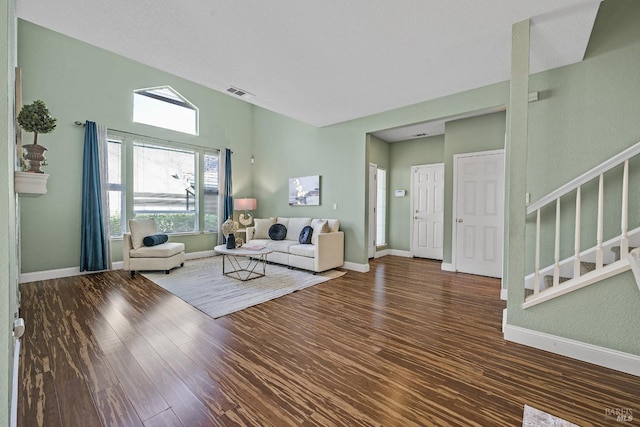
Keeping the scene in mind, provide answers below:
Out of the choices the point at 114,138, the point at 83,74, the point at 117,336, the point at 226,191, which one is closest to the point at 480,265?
the point at 117,336

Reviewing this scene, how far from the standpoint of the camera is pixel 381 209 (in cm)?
627

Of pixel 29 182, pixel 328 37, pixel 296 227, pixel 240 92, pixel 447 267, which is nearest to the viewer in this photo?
pixel 29 182

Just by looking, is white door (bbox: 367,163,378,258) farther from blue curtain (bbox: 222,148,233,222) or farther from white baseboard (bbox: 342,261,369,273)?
blue curtain (bbox: 222,148,233,222)

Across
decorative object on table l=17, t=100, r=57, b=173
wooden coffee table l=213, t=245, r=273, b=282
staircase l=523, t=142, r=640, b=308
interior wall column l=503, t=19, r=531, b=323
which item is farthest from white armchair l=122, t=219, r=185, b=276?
staircase l=523, t=142, r=640, b=308

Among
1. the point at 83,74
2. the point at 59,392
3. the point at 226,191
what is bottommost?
the point at 59,392

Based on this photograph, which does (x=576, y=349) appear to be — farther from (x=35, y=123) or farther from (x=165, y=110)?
(x=165, y=110)

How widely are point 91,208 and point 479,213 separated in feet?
21.6

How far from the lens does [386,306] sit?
3.06m

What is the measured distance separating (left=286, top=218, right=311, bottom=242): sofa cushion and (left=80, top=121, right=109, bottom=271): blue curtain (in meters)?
3.27

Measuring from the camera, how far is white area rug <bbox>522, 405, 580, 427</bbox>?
1.37m

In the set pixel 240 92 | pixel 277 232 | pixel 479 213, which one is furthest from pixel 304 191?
pixel 479 213

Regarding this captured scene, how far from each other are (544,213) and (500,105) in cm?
143

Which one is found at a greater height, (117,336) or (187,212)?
(187,212)

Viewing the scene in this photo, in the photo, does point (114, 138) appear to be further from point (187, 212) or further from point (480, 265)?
point (480, 265)
